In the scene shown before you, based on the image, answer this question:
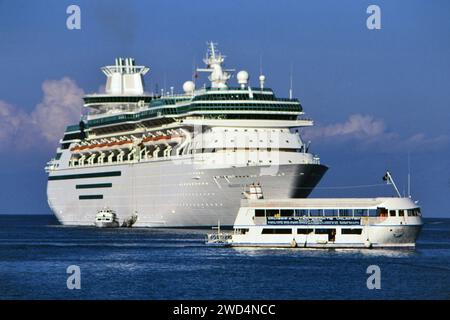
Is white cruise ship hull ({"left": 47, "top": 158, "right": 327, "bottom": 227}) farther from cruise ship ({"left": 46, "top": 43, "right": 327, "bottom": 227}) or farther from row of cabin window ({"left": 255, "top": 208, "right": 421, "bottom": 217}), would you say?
row of cabin window ({"left": 255, "top": 208, "right": 421, "bottom": 217})

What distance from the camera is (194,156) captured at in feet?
398

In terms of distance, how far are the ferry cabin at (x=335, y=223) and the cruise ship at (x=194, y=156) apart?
24.0 m

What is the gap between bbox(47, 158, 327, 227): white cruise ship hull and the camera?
11500cm

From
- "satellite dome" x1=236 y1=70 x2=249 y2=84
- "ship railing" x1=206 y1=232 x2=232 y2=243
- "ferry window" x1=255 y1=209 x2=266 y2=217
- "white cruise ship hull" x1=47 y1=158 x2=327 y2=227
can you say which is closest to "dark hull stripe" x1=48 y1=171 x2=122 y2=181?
"white cruise ship hull" x1=47 y1=158 x2=327 y2=227

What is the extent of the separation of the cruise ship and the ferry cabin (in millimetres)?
23987

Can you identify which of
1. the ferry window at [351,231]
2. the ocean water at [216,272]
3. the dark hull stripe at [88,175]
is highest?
the dark hull stripe at [88,175]

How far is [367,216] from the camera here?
87.1 meters

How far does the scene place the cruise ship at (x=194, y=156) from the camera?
11738 centimetres

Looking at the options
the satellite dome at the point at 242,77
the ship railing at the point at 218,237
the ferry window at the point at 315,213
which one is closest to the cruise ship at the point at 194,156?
the satellite dome at the point at 242,77

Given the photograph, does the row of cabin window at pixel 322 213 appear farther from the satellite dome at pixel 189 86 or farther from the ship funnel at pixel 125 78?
the ship funnel at pixel 125 78

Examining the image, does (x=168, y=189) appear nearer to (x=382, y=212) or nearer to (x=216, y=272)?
(x=382, y=212)

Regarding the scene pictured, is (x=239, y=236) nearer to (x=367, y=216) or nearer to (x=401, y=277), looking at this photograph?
(x=367, y=216)

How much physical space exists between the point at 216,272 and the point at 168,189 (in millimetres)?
54111
